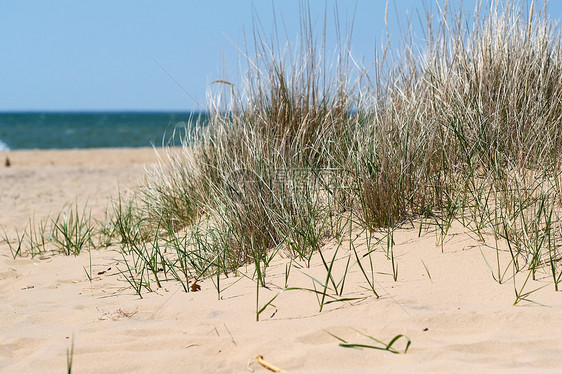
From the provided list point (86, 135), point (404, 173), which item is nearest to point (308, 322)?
point (404, 173)

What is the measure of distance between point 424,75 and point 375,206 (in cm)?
119

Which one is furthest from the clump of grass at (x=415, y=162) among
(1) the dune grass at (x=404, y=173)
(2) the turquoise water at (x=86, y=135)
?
(2) the turquoise water at (x=86, y=135)

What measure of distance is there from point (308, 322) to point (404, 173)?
1.14 m

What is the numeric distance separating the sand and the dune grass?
0.06 meters

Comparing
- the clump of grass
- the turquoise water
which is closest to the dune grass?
the clump of grass

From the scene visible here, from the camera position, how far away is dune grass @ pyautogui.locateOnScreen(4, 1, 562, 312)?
260 cm

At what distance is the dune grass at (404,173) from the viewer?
8.54ft

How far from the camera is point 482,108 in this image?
129 inches

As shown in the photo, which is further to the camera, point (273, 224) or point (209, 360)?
point (273, 224)

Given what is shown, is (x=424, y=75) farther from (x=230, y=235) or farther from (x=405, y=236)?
(x=230, y=235)

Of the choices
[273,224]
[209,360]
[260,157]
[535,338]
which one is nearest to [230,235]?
[273,224]

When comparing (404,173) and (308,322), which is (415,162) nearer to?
(404,173)

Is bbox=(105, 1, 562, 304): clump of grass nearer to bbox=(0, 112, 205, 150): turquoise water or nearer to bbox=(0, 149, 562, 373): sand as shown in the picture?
bbox=(0, 149, 562, 373): sand

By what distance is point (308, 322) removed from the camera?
2.03m
